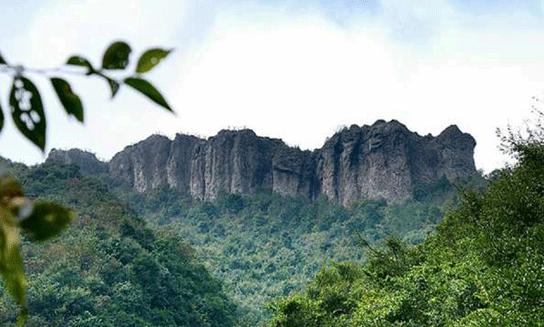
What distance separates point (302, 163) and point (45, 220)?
77.3 m

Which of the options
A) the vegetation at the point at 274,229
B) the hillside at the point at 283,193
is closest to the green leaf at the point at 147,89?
the vegetation at the point at 274,229

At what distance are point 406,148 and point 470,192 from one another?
53.6 metres

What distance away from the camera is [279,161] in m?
77.9

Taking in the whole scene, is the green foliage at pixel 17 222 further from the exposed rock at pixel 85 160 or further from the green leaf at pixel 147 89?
the exposed rock at pixel 85 160

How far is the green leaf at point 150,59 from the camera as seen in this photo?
42 centimetres

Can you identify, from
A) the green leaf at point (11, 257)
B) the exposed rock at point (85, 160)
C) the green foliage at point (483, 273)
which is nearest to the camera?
the green leaf at point (11, 257)

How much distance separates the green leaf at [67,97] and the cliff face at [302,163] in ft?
223

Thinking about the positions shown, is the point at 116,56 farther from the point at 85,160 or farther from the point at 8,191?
the point at 85,160

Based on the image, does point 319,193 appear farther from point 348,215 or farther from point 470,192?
point 470,192

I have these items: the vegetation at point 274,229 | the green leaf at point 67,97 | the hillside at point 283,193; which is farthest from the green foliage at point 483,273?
the hillside at point 283,193

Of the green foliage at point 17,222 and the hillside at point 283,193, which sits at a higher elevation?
the hillside at point 283,193

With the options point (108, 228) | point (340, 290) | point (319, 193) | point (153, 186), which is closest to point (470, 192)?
point (340, 290)

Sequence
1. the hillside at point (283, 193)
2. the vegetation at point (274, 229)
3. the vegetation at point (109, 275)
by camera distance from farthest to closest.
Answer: the hillside at point (283, 193), the vegetation at point (274, 229), the vegetation at point (109, 275)

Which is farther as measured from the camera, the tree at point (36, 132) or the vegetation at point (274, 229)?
the vegetation at point (274, 229)
